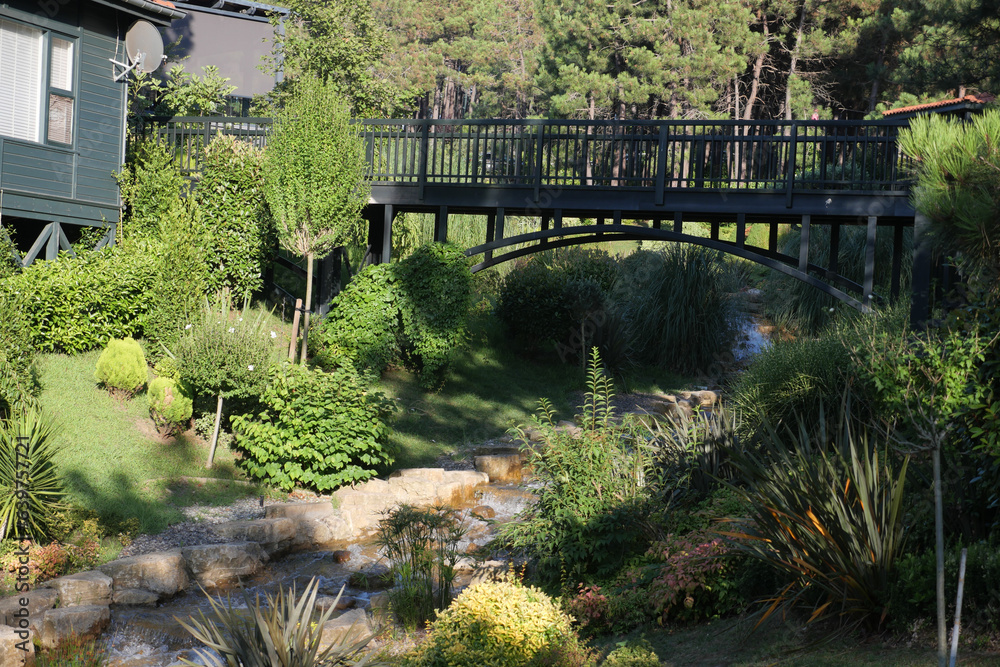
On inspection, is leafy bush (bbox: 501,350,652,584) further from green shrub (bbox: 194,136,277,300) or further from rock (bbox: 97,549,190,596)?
green shrub (bbox: 194,136,277,300)

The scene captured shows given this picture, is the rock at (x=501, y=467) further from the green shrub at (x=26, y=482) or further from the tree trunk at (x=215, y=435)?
the green shrub at (x=26, y=482)

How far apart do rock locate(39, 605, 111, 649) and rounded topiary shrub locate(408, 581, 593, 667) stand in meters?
2.79

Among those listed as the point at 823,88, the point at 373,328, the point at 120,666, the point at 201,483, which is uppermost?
the point at 823,88

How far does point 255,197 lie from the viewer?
12812mm

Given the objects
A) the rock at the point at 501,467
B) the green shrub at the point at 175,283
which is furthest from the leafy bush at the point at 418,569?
the green shrub at the point at 175,283

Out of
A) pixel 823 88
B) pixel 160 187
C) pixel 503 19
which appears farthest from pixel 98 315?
pixel 503 19

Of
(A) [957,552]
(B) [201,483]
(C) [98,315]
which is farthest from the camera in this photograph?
(C) [98,315]

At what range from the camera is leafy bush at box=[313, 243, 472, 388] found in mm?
13255

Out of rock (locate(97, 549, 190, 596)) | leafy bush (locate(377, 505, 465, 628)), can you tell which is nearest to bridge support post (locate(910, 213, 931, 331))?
leafy bush (locate(377, 505, 465, 628))

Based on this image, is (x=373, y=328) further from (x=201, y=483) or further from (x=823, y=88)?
(x=823, y=88)

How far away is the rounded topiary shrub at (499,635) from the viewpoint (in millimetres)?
4781

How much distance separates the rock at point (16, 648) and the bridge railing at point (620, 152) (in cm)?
882

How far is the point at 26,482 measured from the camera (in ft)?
22.9

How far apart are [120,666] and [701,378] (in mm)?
13435
